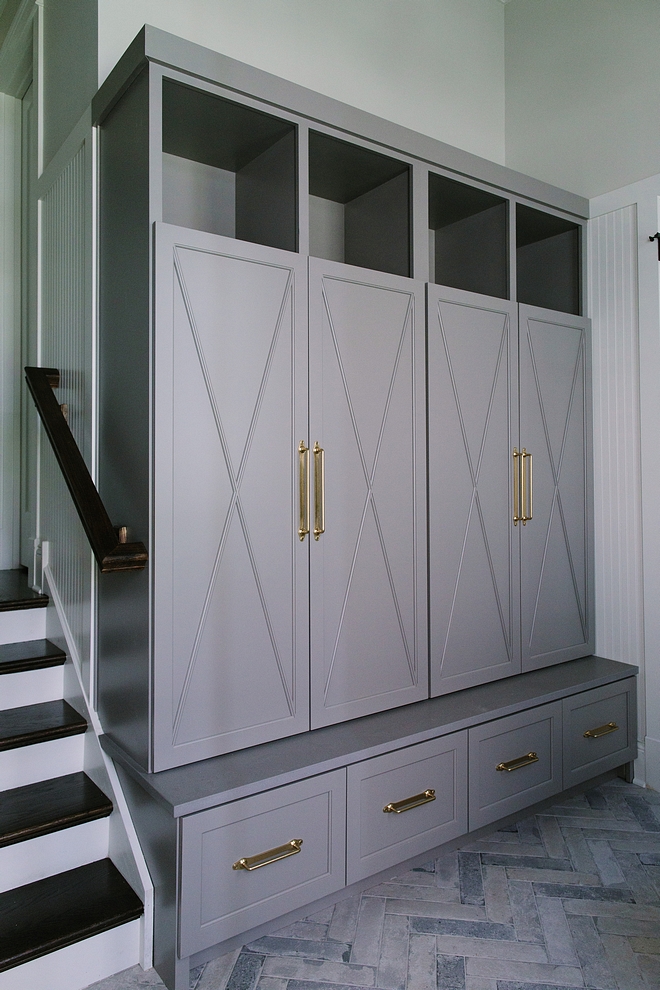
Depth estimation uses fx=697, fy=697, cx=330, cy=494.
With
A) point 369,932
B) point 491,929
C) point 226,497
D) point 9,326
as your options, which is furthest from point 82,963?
point 9,326

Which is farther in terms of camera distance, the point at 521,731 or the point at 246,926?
the point at 521,731

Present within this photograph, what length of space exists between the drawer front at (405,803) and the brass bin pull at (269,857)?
20cm

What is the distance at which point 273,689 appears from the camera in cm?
212

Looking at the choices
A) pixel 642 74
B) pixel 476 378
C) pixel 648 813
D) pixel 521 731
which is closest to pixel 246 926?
pixel 521 731

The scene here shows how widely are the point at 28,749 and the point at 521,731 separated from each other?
5.55ft

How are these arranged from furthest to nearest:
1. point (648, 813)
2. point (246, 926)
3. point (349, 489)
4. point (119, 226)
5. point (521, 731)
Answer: point (648, 813) < point (521, 731) < point (349, 489) < point (119, 226) < point (246, 926)

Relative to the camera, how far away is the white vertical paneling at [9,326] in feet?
11.2

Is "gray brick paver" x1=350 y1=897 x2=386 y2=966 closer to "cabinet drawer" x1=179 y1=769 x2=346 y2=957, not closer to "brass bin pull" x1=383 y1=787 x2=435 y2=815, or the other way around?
"cabinet drawer" x1=179 y1=769 x2=346 y2=957

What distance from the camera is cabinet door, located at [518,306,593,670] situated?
9.56 feet

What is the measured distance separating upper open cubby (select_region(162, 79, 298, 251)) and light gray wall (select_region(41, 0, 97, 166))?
0.32 metres

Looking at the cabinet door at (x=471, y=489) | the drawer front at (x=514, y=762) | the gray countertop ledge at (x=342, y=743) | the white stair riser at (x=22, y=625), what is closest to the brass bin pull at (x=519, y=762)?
the drawer front at (x=514, y=762)

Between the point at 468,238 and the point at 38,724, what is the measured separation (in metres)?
2.56

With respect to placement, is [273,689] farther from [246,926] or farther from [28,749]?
[28,749]

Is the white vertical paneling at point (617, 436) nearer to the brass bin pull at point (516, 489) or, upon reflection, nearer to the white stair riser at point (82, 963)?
the brass bin pull at point (516, 489)
